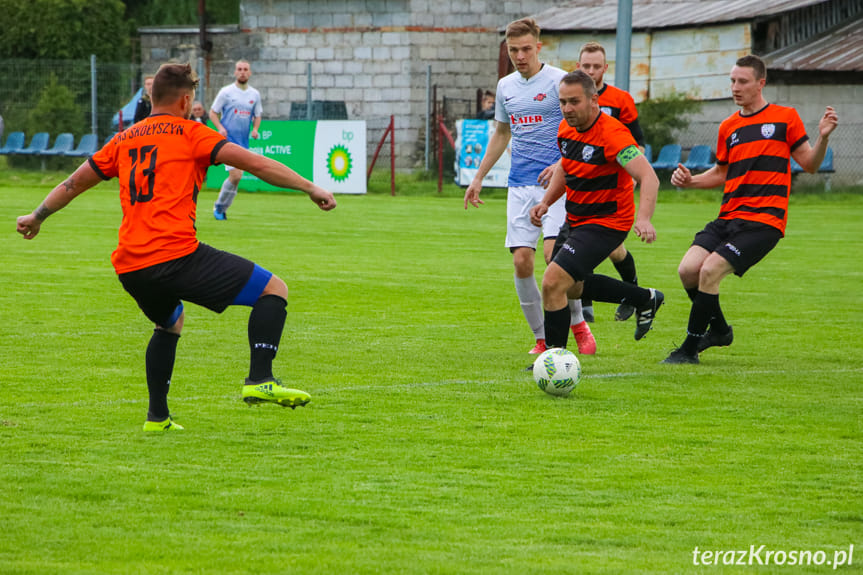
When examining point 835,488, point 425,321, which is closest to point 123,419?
point 835,488

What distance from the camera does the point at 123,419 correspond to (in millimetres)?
6410

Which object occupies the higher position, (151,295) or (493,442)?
(151,295)

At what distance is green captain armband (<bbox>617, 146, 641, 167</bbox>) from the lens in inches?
306

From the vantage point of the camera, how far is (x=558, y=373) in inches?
Result: 279

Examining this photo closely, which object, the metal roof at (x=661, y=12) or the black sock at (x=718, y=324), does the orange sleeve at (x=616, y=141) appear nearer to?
the black sock at (x=718, y=324)

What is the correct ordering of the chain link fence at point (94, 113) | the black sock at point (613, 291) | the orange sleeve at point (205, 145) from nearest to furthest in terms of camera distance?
1. the orange sleeve at point (205, 145)
2. the black sock at point (613, 291)
3. the chain link fence at point (94, 113)

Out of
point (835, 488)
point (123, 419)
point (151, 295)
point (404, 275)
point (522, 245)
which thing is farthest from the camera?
point (404, 275)

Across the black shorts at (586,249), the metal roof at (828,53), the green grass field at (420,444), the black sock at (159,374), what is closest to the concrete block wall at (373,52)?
the metal roof at (828,53)

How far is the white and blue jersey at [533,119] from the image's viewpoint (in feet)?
29.5

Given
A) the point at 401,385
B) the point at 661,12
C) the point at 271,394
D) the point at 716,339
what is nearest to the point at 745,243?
the point at 716,339

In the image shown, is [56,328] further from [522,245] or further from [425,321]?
[522,245]

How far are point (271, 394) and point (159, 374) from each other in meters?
0.70

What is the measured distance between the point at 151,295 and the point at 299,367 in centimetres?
228

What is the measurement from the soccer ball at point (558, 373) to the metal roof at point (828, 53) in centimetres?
2452
